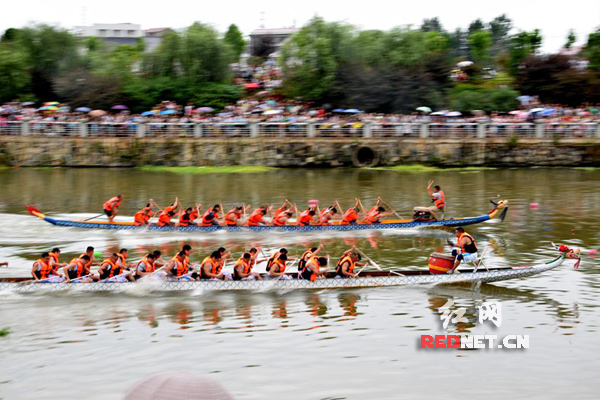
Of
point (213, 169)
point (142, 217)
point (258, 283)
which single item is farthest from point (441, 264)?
point (213, 169)

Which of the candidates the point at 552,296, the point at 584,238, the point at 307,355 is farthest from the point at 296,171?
the point at 307,355

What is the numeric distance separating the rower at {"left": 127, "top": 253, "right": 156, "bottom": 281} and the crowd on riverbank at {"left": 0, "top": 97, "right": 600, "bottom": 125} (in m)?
25.9

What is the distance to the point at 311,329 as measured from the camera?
13.3 metres

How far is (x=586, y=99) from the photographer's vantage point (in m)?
44.9

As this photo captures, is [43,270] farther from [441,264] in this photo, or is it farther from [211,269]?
[441,264]

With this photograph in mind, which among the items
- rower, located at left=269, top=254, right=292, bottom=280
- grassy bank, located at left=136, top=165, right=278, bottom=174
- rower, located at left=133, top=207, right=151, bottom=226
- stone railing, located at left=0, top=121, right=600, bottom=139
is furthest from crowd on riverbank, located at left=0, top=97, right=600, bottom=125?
rower, located at left=269, top=254, right=292, bottom=280

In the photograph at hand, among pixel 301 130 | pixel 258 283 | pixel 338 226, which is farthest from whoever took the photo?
pixel 301 130

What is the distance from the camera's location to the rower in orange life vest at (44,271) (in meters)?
15.4

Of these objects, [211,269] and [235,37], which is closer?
[211,269]

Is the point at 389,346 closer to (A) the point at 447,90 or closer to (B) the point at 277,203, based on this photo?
(B) the point at 277,203

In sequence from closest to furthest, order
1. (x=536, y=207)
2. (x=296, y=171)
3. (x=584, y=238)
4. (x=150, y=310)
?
(x=150, y=310) → (x=584, y=238) → (x=536, y=207) → (x=296, y=171)

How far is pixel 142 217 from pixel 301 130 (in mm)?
19016

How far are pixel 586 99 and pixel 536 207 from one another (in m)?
21.2

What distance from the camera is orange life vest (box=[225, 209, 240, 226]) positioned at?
2252 cm
